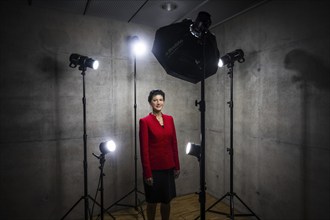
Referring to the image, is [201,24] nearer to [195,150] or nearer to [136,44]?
[195,150]

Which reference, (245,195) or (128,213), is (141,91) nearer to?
(128,213)

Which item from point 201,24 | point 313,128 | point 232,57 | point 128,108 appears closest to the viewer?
point 201,24

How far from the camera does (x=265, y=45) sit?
2.94m

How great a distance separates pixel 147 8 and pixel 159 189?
2.45 m

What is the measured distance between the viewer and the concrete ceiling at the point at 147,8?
2871 mm

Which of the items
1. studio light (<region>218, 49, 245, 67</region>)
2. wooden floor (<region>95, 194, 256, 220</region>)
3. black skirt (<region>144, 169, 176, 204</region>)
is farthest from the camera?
wooden floor (<region>95, 194, 256, 220</region>)

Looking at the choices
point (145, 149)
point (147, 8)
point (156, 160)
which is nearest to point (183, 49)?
point (145, 149)

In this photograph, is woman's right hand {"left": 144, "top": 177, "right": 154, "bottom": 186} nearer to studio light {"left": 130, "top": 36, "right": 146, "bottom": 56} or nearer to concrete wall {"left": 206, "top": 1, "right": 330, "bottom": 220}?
concrete wall {"left": 206, "top": 1, "right": 330, "bottom": 220}

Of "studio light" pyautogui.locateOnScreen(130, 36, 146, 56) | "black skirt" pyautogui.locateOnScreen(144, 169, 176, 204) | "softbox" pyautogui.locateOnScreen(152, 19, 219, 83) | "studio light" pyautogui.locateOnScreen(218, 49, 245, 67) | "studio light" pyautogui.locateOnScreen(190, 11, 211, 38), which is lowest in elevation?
"black skirt" pyautogui.locateOnScreen(144, 169, 176, 204)

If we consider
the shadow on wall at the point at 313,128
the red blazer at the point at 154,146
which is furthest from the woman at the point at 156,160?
the shadow on wall at the point at 313,128

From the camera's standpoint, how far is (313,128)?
7.92 ft

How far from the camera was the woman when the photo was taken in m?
2.56

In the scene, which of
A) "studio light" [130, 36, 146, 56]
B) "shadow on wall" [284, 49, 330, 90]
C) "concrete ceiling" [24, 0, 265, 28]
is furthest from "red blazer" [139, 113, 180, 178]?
"shadow on wall" [284, 49, 330, 90]

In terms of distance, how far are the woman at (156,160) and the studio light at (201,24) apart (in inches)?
52.5
